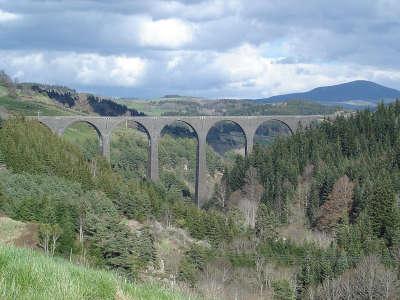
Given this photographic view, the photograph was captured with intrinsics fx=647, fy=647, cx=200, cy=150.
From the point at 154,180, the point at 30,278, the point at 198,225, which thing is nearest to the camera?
the point at 30,278

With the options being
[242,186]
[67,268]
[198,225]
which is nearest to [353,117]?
[242,186]

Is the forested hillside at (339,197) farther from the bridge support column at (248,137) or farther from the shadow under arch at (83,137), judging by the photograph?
the shadow under arch at (83,137)

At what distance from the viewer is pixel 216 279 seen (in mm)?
46094

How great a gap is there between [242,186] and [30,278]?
8965cm

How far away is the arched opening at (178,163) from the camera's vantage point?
12838cm

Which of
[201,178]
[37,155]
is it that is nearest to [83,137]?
[201,178]

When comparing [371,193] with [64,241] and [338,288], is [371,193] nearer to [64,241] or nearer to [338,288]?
[338,288]

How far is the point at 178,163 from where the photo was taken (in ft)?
485

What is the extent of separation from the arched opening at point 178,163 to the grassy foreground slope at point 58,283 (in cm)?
11250

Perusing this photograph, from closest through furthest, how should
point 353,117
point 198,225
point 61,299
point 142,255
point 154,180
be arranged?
point 61,299
point 142,255
point 198,225
point 154,180
point 353,117

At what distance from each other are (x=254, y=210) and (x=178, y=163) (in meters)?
65.7

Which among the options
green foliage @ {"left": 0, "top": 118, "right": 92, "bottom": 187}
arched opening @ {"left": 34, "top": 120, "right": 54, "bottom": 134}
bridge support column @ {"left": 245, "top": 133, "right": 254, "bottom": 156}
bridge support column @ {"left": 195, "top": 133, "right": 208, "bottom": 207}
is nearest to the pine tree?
green foliage @ {"left": 0, "top": 118, "right": 92, "bottom": 187}

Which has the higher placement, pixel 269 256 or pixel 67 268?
pixel 67 268

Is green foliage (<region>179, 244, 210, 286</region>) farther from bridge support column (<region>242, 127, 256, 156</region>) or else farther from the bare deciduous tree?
bridge support column (<region>242, 127, 256, 156</region>)
